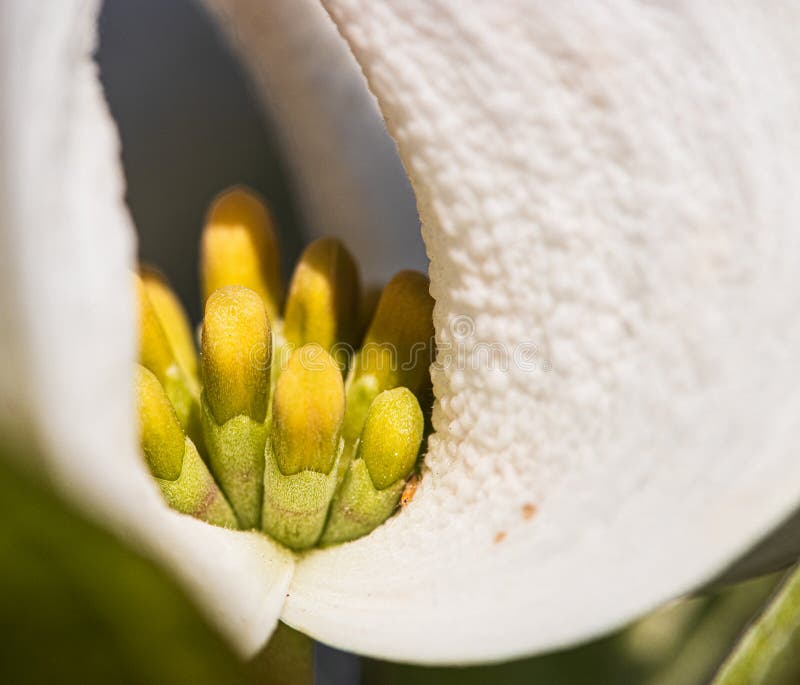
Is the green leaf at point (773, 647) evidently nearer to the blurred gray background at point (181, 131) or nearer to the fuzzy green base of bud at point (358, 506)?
the fuzzy green base of bud at point (358, 506)

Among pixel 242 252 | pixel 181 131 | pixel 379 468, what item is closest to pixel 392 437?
pixel 379 468

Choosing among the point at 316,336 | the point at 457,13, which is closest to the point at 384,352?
the point at 316,336

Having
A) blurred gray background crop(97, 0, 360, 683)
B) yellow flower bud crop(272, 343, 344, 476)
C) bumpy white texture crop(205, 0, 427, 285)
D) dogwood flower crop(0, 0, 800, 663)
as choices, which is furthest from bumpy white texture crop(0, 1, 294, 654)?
blurred gray background crop(97, 0, 360, 683)

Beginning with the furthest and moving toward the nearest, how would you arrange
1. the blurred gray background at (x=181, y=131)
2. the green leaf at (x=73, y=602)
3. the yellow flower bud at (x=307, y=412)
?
the blurred gray background at (x=181, y=131) → the yellow flower bud at (x=307, y=412) → the green leaf at (x=73, y=602)

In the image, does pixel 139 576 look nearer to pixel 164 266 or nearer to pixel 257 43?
pixel 257 43

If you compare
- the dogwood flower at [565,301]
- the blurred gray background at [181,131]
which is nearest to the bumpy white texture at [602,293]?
the dogwood flower at [565,301]

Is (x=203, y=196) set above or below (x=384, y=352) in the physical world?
below
